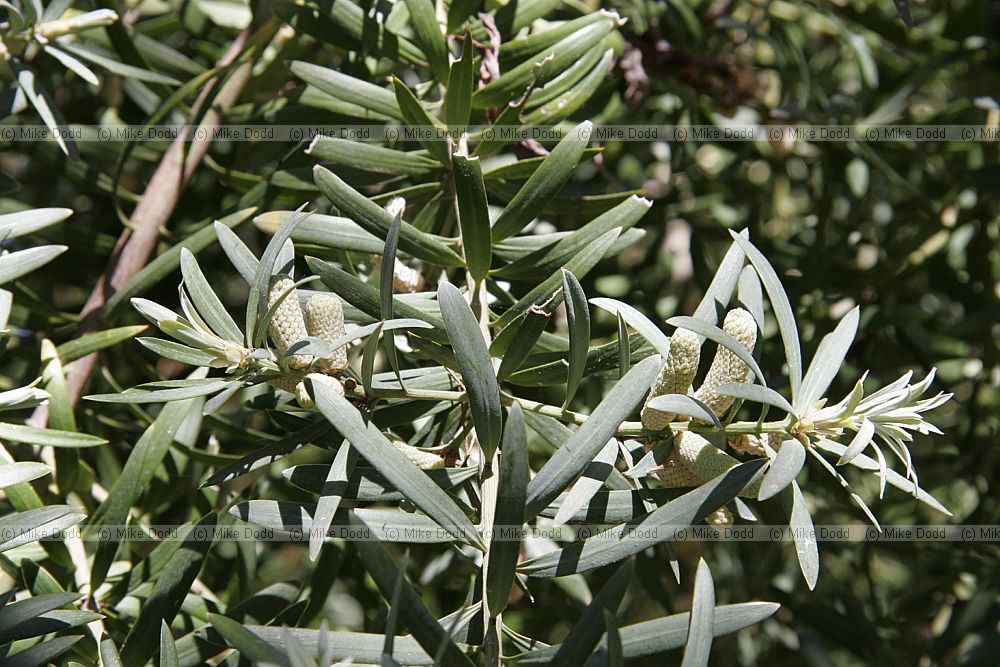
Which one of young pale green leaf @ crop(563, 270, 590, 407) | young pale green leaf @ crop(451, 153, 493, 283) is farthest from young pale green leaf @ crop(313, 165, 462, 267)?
young pale green leaf @ crop(563, 270, 590, 407)

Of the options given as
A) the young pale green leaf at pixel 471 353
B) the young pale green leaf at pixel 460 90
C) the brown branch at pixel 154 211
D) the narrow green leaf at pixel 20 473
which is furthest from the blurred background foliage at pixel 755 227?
the young pale green leaf at pixel 471 353

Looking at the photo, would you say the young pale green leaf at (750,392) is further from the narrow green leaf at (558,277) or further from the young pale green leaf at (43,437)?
the young pale green leaf at (43,437)

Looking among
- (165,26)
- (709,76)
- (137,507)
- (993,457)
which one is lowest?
(993,457)

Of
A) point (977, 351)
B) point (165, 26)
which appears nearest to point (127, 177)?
point (165, 26)

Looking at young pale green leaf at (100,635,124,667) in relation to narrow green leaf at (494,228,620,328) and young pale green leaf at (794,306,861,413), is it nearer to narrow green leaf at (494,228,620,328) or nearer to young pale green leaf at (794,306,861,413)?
narrow green leaf at (494,228,620,328)

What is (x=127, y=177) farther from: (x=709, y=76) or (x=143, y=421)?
(x=709, y=76)
